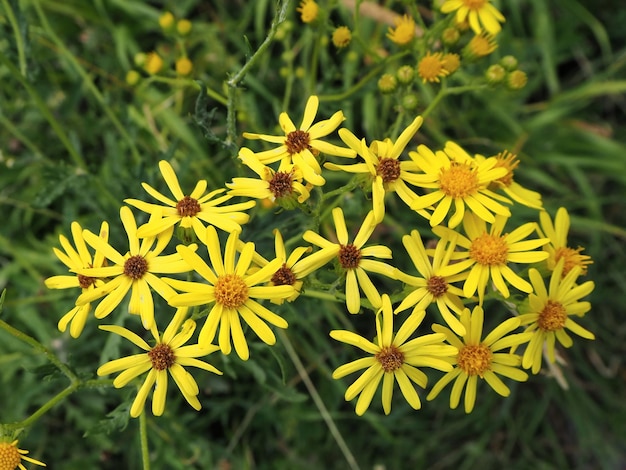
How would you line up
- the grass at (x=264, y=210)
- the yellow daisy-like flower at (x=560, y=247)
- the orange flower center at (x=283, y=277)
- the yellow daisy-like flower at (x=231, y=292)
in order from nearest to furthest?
the yellow daisy-like flower at (x=231, y=292)
the orange flower center at (x=283, y=277)
the yellow daisy-like flower at (x=560, y=247)
the grass at (x=264, y=210)

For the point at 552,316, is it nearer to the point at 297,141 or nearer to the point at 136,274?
the point at 297,141

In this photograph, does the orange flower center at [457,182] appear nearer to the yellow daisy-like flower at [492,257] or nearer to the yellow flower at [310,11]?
the yellow daisy-like flower at [492,257]

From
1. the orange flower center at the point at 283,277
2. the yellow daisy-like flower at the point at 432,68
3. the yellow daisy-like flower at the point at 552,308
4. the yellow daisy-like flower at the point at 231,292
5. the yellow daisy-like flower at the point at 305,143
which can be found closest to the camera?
the yellow daisy-like flower at the point at 231,292

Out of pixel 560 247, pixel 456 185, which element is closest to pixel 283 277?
pixel 456 185

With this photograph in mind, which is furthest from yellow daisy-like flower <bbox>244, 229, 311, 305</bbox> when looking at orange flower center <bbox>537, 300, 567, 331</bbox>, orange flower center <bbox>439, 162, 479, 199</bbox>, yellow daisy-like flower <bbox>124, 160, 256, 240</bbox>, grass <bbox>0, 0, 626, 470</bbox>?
orange flower center <bbox>537, 300, 567, 331</bbox>

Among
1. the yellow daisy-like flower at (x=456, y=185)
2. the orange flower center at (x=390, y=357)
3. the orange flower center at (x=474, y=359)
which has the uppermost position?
the yellow daisy-like flower at (x=456, y=185)

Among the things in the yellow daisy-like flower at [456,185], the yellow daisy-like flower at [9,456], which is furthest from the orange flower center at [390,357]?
the yellow daisy-like flower at [9,456]
